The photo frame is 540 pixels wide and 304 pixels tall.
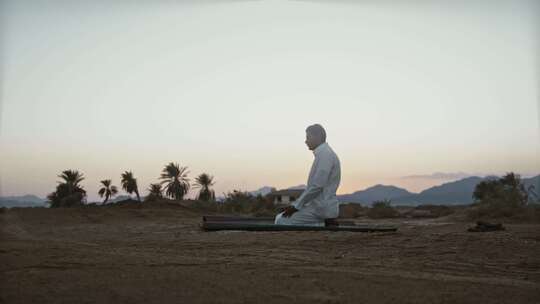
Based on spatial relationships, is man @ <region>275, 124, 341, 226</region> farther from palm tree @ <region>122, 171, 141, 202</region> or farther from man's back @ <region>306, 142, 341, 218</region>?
palm tree @ <region>122, 171, 141, 202</region>

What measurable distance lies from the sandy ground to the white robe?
8.45ft

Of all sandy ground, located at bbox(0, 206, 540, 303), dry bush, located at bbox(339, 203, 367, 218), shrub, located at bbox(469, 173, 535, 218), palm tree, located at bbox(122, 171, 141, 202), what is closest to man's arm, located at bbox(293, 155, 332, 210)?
sandy ground, located at bbox(0, 206, 540, 303)

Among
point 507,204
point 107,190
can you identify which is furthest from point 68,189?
point 507,204

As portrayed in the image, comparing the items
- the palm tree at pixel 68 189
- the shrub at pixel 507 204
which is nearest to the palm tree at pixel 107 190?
the palm tree at pixel 68 189

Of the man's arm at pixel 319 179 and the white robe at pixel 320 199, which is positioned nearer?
the man's arm at pixel 319 179

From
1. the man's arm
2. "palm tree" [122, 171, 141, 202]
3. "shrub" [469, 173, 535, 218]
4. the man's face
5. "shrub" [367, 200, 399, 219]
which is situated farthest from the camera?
"palm tree" [122, 171, 141, 202]

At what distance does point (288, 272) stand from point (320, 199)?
5619 mm

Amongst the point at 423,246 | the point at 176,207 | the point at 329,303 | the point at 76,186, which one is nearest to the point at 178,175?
the point at 76,186

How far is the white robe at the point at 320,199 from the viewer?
10070 millimetres

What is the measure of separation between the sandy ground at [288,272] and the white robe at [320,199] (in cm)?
258

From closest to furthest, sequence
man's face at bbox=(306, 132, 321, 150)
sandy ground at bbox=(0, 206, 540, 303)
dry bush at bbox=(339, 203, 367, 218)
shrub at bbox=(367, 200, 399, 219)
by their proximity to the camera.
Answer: sandy ground at bbox=(0, 206, 540, 303) → man's face at bbox=(306, 132, 321, 150) → shrub at bbox=(367, 200, 399, 219) → dry bush at bbox=(339, 203, 367, 218)

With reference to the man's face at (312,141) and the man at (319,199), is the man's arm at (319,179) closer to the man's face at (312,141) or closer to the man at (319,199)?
the man at (319,199)

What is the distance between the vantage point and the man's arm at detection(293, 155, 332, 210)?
9961 mm

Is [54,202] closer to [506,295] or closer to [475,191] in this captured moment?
[475,191]
